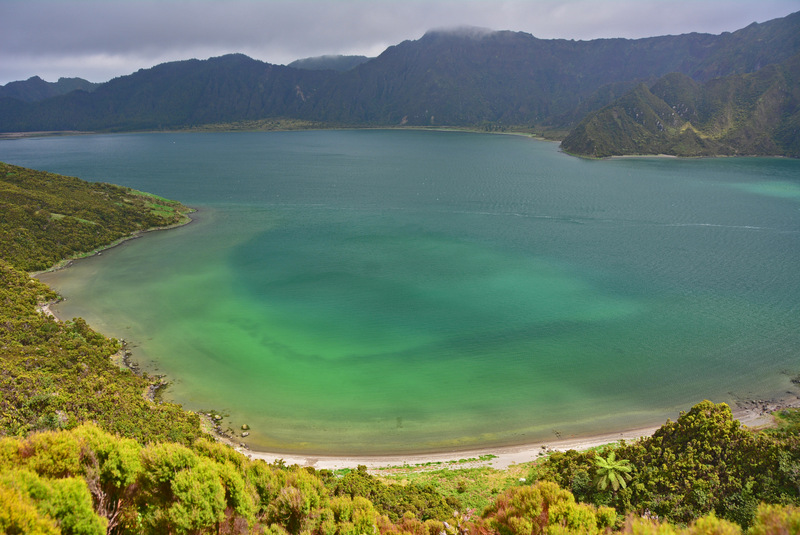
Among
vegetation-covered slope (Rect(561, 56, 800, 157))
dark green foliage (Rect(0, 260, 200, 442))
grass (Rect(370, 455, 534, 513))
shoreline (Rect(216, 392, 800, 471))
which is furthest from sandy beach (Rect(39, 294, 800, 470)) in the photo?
vegetation-covered slope (Rect(561, 56, 800, 157))

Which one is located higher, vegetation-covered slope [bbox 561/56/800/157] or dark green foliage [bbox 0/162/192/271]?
vegetation-covered slope [bbox 561/56/800/157]

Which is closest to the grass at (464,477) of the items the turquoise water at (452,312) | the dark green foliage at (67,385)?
the turquoise water at (452,312)

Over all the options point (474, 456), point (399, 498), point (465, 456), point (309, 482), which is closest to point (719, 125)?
point (474, 456)

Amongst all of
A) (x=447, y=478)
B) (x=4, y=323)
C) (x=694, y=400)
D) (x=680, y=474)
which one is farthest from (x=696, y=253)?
(x=4, y=323)

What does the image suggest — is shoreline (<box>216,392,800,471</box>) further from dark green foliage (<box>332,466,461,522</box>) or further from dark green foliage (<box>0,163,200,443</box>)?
dark green foliage (<box>0,163,200,443</box>)

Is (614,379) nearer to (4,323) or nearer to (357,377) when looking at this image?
(357,377)

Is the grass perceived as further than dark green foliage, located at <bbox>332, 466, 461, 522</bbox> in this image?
Yes

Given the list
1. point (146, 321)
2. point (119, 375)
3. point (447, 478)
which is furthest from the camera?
point (146, 321)
